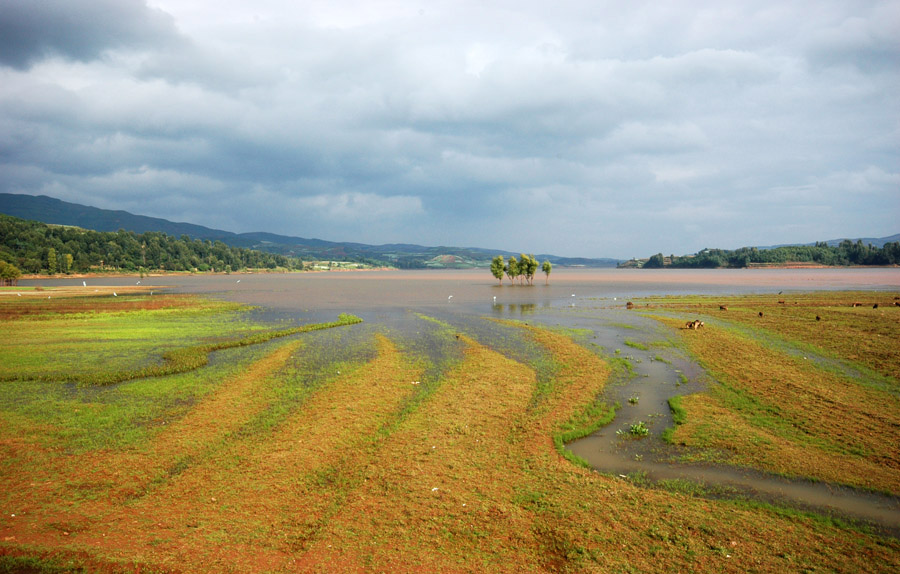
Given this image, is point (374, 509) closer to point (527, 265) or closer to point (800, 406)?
point (800, 406)

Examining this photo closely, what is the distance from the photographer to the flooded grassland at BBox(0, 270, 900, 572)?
835cm

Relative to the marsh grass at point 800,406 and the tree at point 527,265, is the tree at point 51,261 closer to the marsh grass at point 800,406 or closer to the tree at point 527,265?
the tree at point 527,265

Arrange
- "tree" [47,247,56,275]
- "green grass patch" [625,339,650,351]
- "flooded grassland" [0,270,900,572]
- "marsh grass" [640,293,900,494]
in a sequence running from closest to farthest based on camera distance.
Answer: "flooded grassland" [0,270,900,572] < "marsh grass" [640,293,900,494] < "green grass patch" [625,339,650,351] < "tree" [47,247,56,275]

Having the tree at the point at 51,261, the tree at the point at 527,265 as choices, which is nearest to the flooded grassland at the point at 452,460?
the tree at the point at 527,265

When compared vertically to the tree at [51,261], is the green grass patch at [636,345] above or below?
below

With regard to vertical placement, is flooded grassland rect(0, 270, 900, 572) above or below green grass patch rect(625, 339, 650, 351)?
below

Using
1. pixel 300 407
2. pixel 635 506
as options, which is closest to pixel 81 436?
pixel 300 407

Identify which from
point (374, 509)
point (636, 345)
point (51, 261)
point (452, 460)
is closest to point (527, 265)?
point (636, 345)

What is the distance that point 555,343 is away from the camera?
30656mm

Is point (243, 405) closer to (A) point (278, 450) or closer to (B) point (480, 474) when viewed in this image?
(A) point (278, 450)

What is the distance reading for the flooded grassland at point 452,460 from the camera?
8352mm

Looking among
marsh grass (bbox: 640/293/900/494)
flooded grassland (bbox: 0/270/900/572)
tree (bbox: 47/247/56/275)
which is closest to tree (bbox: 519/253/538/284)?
marsh grass (bbox: 640/293/900/494)

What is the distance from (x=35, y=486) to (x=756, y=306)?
6490 centimetres

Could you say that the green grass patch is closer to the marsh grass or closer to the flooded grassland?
the flooded grassland
